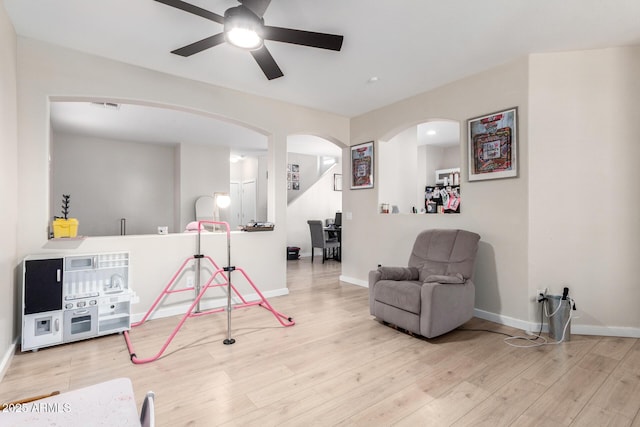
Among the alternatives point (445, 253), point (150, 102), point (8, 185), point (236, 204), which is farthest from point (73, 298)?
point (236, 204)

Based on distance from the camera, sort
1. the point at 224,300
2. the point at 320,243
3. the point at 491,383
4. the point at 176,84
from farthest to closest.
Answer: the point at 320,243
the point at 224,300
the point at 176,84
the point at 491,383

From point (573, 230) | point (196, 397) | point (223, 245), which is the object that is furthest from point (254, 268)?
point (573, 230)

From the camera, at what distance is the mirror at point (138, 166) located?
5.71 meters

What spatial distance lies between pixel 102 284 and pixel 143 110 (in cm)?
291

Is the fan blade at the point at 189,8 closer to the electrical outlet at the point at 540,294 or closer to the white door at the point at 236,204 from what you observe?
the electrical outlet at the point at 540,294

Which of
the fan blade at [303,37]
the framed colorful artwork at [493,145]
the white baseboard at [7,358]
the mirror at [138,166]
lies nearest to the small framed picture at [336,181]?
the mirror at [138,166]

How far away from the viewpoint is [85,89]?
2.98 meters

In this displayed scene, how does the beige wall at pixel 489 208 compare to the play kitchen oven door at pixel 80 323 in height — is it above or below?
above

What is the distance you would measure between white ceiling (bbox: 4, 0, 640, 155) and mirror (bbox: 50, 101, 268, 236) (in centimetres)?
229

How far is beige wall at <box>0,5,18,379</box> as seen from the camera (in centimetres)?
222

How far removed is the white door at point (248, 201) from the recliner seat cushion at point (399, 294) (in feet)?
19.0

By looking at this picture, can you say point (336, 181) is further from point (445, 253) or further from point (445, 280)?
point (445, 280)

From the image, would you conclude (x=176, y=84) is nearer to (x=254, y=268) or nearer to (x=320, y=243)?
(x=254, y=268)

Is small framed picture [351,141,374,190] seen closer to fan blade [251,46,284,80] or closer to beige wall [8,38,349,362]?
beige wall [8,38,349,362]
